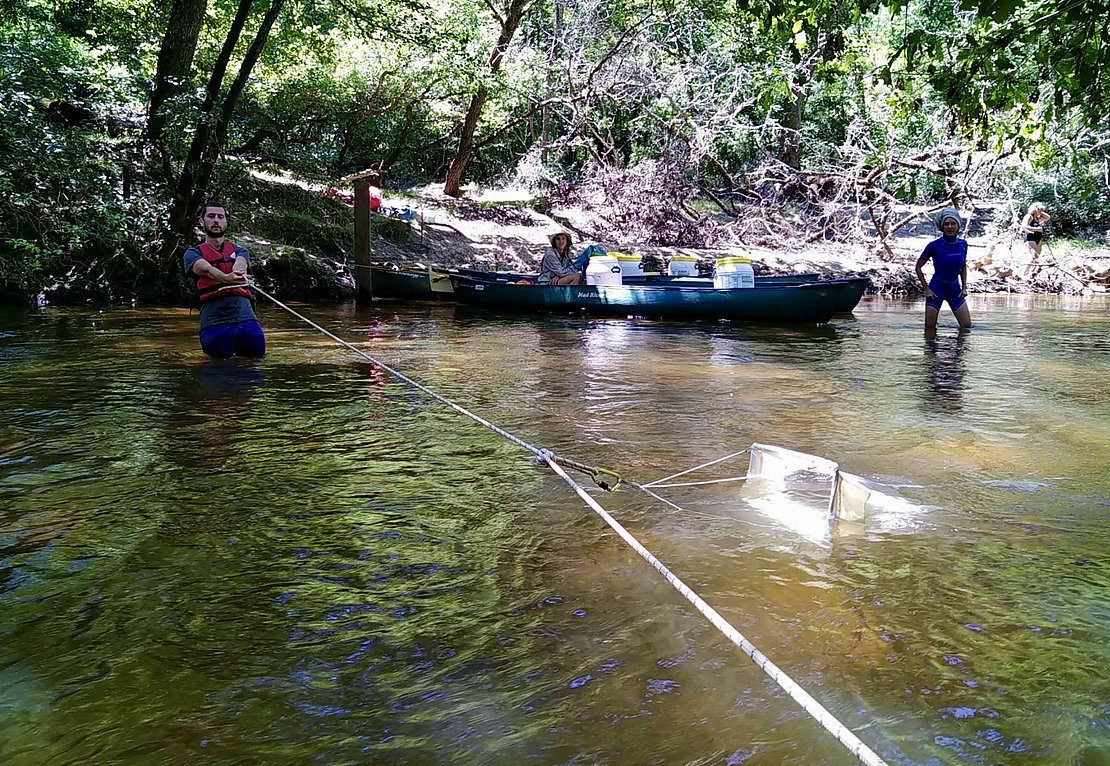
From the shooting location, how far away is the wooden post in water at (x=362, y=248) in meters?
17.4

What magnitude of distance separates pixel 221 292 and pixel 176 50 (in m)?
8.02

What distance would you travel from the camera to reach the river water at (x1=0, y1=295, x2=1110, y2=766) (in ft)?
8.09

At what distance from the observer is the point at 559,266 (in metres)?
15.6

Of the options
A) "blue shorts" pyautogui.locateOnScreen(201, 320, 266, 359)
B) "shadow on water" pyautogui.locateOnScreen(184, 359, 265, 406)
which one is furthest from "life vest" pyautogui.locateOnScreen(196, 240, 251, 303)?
"shadow on water" pyautogui.locateOnScreen(184, 359, 265, 406)

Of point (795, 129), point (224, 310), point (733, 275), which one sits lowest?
point (224, 310)

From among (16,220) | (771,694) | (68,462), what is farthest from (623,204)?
(771,694)

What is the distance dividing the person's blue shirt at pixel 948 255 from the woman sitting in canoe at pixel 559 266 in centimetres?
575

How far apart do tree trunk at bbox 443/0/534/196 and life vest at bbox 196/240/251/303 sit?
40.2ft

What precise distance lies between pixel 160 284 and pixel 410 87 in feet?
27.8

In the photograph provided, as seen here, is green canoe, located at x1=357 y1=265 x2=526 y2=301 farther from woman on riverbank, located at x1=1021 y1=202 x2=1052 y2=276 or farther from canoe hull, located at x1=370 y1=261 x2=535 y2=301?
woman on riverbank, located at x1=1021 y1=202 x2=1052 y2=276

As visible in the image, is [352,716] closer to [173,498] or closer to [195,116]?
[173,498]

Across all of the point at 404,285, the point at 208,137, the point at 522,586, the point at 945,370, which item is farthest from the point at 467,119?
the point at 522,586

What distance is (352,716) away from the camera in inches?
99.5

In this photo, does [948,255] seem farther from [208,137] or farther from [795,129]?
[795,129]
